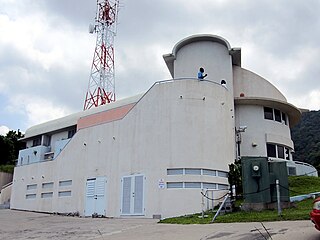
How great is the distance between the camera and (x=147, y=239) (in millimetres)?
9188

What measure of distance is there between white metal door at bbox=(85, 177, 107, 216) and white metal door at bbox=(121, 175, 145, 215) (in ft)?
4.84

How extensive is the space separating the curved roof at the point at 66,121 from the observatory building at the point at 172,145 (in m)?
0.25

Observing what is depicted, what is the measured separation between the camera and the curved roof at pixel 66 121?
24319 mm

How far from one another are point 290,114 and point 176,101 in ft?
37.6

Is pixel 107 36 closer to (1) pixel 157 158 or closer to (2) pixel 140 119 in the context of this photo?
(2) pixel 140 119

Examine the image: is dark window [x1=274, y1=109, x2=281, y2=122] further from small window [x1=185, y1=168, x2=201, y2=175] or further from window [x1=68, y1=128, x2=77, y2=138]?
window [x1=68, y1=128, x2=77, y2=138]

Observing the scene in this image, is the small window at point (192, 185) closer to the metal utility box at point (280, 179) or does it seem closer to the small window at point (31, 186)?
the metal utility box at point (280, 179)

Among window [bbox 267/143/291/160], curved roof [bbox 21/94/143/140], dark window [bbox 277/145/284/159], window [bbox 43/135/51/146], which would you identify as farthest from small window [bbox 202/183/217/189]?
window [bbox 43/135/51/146]

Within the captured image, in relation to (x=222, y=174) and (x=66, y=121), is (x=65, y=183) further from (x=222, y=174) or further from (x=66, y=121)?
(x=222, y=174)

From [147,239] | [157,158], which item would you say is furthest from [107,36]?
[147,239]

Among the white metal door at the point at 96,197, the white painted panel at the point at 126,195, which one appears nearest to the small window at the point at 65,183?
the white metal door at the point at 96,197

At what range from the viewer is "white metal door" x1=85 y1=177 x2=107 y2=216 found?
19.5 m

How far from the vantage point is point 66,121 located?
28438 mm

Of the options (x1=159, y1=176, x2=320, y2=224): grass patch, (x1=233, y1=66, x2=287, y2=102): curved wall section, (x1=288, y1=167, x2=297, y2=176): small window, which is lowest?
(x1=159, y1=176, x2=320, y2=224): grass patch
